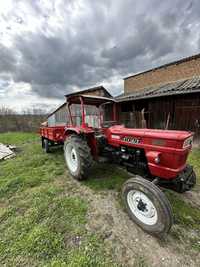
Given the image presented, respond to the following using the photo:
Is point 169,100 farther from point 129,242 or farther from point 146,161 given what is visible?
point 129,242

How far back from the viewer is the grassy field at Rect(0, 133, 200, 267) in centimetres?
154

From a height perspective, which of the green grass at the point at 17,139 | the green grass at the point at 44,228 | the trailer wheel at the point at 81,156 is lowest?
the green grass at the point at 44,228

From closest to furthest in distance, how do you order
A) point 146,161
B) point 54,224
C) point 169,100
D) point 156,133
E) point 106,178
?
point 54,224 < point 156,133 < point 146,161 < point 106,178 < point 169,100

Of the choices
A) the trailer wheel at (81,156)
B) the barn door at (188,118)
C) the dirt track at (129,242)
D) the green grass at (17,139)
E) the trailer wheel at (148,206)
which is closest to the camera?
the dirt track at (129,242)

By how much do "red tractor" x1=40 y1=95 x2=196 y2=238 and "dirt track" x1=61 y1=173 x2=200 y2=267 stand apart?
0.46 ft

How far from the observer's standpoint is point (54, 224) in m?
1.97

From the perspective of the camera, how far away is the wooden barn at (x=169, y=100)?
5.98 meters

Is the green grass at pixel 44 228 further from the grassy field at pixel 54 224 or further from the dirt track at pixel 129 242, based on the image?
the dirt track at pixel 129 242

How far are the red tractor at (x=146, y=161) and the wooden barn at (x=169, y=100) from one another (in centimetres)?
453

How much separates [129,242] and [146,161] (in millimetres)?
1219

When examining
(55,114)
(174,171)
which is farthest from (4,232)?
(55,114)

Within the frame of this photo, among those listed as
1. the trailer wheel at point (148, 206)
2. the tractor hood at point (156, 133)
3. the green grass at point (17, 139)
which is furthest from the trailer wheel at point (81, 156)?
the green grass at point (17, 139)

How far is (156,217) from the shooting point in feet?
5.78

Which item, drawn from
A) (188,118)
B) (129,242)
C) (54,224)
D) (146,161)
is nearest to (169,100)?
(188,118)
